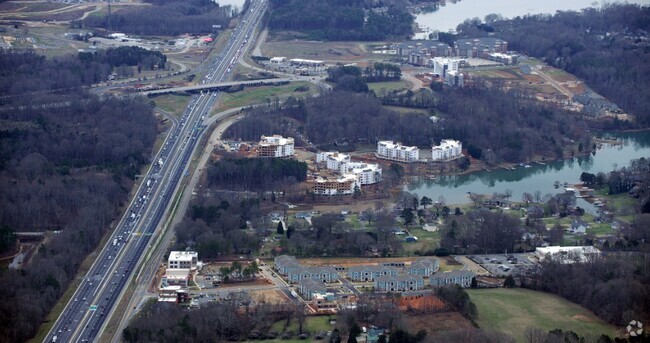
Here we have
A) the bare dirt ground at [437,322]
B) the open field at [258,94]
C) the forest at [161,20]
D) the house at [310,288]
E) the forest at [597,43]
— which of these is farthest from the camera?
the forest at [161,20]

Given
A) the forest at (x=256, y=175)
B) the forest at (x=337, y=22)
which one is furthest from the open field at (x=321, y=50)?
the forest at (x=256, y=175)

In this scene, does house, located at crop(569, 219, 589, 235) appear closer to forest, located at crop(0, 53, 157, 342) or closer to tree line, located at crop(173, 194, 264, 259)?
tree line, located at crop(173, 194, 264, 259)

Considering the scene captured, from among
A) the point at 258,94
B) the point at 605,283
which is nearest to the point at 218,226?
the point at 605,283

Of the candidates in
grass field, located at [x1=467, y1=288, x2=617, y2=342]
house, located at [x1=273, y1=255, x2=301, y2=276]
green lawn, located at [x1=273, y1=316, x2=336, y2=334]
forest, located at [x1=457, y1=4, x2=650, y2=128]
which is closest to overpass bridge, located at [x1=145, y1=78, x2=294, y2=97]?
forest, located at [x1=457, y1=4, x2=650, y2=128]

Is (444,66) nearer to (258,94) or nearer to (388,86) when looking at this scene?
(388,86)

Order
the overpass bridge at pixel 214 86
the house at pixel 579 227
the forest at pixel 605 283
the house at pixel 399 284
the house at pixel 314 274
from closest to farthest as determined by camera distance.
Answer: the forest at pixel 605 283
the house at pixel 399 284
the house at pixel 314 274
the house at pixel 579 227
the overpass bridge at pixel 214 86

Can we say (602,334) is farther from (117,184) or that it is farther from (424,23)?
(424,23)

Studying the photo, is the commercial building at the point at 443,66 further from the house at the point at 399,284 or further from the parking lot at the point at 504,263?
the house at the point at 399,284
